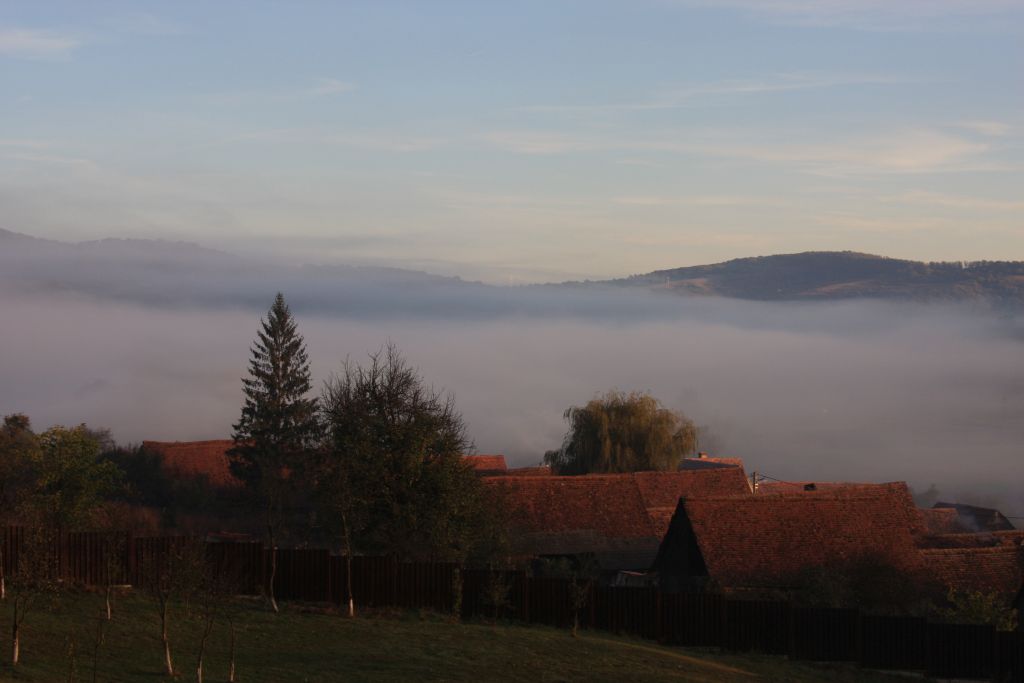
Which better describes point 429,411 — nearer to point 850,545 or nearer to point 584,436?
point 850,545

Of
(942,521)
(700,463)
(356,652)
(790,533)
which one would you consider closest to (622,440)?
(700,463)

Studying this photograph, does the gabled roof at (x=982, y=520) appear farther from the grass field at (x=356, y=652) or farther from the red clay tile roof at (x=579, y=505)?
the grass field at (x=356, y=652)

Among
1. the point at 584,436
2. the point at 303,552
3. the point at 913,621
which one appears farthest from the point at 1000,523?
the point at 303,552

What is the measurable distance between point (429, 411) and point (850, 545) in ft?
60.7

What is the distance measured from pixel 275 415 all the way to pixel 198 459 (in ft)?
23.6

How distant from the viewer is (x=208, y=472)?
294 feet

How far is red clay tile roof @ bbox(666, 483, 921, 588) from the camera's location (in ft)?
146

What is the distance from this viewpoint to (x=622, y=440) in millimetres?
86625

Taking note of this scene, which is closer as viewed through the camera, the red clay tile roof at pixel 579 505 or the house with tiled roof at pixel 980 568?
the house with tiled roof at pixel 980 568

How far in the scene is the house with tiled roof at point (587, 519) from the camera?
51.7 meters

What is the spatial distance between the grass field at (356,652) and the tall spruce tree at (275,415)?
5055 centimetres

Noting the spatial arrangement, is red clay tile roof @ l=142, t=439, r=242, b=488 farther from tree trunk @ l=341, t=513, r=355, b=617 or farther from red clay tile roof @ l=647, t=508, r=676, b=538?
tree trunk @ l=341, t=513, r=355, b=617

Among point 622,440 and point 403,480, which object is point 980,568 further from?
point 622,440

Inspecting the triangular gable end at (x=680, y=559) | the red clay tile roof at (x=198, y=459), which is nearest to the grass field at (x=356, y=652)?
the triangular gable end at (x=680, y=559)
